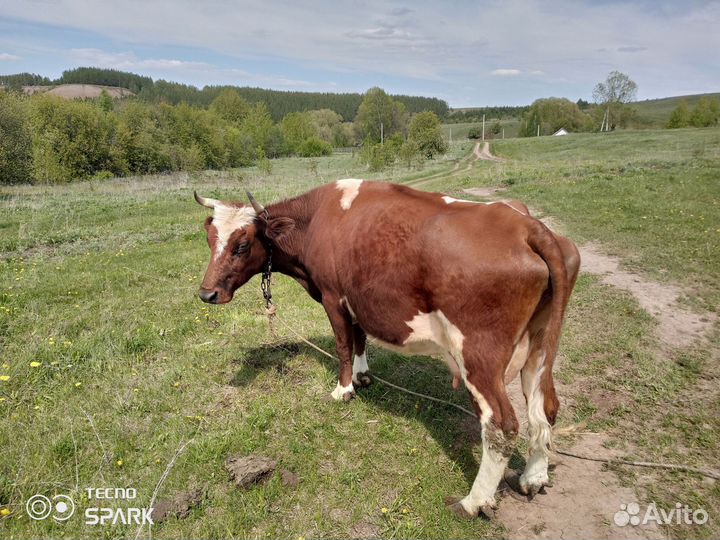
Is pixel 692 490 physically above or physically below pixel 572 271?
below

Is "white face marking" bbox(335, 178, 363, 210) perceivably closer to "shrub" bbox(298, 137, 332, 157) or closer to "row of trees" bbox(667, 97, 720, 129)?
"shrub" bbox(298, 137, 332, 157)

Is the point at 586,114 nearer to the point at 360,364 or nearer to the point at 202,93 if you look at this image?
the point at 360,364

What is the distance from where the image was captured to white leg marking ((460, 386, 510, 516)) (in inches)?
145

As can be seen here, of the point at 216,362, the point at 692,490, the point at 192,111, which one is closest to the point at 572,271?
the point at 692,490

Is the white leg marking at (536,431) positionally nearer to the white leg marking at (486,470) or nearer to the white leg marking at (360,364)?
the white leg marking at (486,470)

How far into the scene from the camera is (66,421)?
4906 millimetres

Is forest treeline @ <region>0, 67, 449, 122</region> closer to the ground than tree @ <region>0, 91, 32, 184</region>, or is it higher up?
higher up

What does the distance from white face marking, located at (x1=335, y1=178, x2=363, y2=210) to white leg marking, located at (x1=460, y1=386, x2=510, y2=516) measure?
2421 mm

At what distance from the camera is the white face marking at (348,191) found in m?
5.04

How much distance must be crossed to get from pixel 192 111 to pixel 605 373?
78.6 meters

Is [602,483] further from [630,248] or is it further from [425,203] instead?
[630,248]

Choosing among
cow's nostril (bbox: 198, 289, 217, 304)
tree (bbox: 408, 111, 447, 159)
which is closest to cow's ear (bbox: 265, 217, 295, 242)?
cow's nostril (bbox: 198, 289, 217, 304)

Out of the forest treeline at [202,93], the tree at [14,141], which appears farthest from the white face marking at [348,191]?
the forest treeline at [202,93]

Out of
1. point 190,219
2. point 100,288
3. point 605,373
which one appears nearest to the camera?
point 605,373
